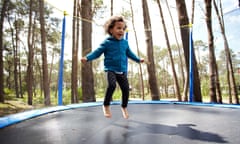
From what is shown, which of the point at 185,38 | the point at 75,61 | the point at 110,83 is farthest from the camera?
the point at 75,61

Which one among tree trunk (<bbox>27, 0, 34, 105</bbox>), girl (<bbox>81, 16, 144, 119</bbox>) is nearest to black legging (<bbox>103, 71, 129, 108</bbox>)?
girl (<bbox>81, 16, 144, 119</bbox>)

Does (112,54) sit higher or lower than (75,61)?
lower

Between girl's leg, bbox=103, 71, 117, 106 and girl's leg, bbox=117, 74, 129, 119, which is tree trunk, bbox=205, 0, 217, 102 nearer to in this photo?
girl's leg, bbox=117, 74, 129, 119

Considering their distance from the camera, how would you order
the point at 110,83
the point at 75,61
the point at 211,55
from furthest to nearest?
the point at 75,61, the point at 211,55, the point at 110,83

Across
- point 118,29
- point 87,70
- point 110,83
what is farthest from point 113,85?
point 87,70

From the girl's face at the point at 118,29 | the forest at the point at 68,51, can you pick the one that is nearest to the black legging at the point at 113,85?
the girl's face at the point at 118,29

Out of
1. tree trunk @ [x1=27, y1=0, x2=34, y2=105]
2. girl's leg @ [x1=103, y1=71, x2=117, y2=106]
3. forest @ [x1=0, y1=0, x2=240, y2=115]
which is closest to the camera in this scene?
girl's leg @ [x1=103, y1=71, x2=117, y2=106]

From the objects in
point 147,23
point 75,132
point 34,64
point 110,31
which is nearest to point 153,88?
point 147,23

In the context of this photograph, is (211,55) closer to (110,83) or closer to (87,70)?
(87,70)

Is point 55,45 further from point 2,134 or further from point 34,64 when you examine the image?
point 2,134

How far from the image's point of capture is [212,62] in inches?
130

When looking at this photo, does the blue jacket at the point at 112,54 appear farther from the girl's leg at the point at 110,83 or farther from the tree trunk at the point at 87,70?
the tree trunk at the point at 87,70

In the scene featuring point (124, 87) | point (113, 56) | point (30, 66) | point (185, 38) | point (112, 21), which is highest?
point (185, 38)

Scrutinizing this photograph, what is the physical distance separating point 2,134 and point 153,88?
10.2 ft
